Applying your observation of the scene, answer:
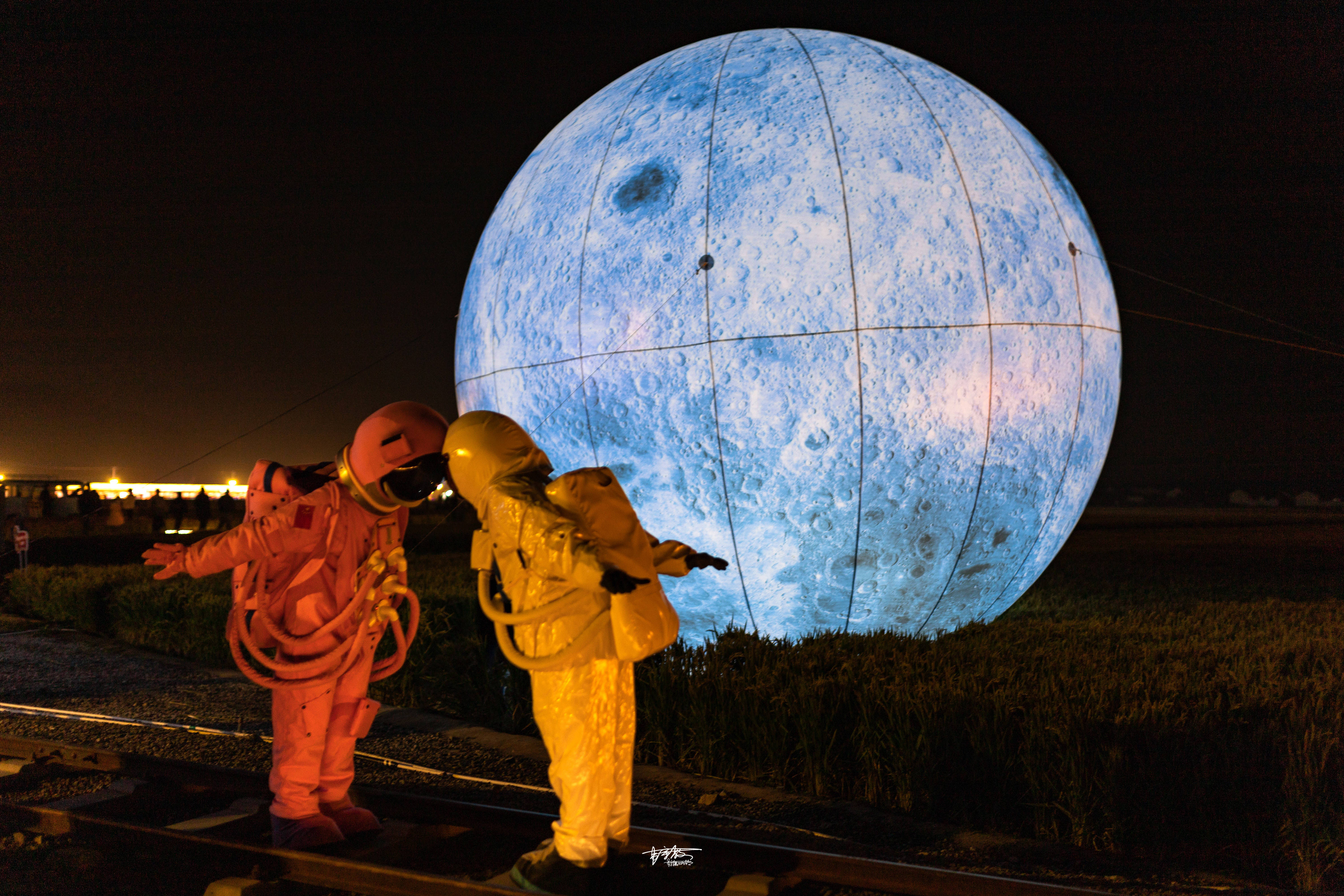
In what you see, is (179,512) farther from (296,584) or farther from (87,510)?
(296,584)

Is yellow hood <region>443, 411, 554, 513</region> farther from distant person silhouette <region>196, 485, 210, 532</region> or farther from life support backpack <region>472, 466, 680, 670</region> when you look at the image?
distant person silhouette <region>196, 485, 210, 532</region>

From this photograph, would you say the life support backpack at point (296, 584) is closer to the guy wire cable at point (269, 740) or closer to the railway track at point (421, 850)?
the railway track at point (421, 850)

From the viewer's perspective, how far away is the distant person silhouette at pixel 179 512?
77.2 ft

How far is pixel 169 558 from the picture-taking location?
→ 376 centimetres

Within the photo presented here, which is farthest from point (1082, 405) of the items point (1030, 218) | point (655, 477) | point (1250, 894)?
point (1250, 894)

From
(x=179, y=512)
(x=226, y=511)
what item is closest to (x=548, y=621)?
(x=179, y=512)

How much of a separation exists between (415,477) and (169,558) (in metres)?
0.98

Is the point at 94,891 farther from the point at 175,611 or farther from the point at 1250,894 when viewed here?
the point at 175,611

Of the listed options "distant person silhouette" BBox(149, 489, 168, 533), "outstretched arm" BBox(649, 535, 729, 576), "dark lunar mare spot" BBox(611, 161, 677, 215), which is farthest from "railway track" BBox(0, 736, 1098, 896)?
"distant person silhouette" BBox(149, 489, 168, 533)

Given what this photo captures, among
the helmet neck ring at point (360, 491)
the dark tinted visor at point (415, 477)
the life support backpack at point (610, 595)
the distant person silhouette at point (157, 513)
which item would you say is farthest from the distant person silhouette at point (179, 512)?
the life support backpack at point (610, 595)

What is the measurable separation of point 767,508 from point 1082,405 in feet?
7.90

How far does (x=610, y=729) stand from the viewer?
3.25 m

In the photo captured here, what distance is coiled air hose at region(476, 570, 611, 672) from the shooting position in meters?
3.11

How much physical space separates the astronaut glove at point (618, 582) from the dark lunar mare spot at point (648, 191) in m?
3.60
